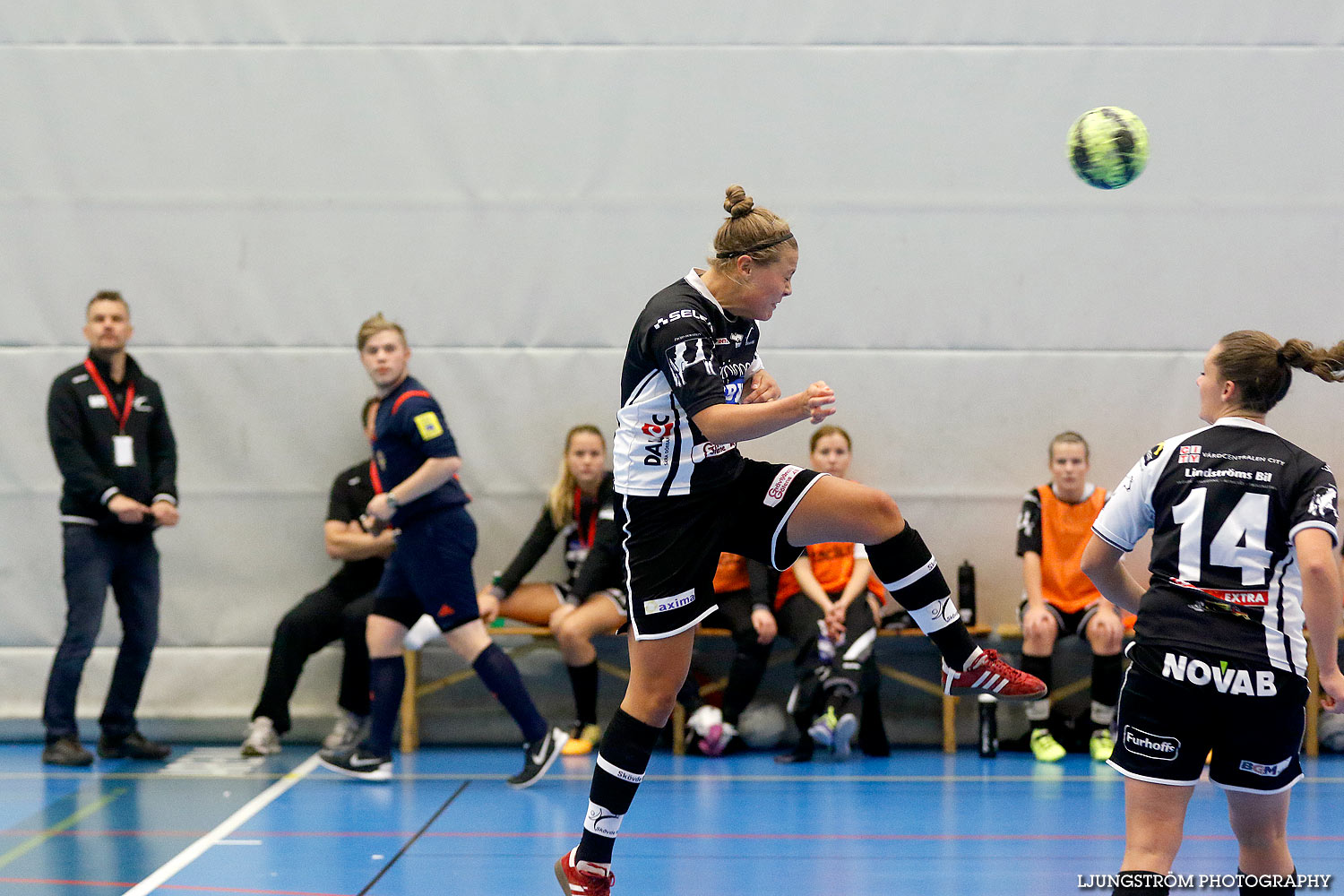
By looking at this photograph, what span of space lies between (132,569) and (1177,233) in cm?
605

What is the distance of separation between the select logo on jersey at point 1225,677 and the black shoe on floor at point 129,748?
5.40 m

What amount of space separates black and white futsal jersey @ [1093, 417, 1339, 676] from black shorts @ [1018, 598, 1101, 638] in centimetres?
369

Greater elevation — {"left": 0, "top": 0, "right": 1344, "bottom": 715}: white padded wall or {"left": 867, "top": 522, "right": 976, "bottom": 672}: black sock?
{"left": 0, "top": 0, "right": 1344, "bottom": 715}: white padded wall

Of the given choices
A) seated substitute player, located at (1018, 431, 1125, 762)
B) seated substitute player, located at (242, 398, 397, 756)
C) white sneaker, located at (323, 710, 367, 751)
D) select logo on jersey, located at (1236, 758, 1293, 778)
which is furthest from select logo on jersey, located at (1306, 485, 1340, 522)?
white sneaker, located at (323, 710, 367, 751)

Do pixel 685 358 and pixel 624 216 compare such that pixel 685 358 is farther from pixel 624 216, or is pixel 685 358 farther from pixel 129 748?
pixel 129 748

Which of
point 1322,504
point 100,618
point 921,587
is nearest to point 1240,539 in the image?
point 1322,504

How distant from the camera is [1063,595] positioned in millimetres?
6762

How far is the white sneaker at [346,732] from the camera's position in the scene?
6684 mm

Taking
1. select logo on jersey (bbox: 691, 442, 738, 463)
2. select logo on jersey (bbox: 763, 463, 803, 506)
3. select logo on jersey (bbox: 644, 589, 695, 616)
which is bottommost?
select logo on jersey (bbox: 644, 589, 695, 616)

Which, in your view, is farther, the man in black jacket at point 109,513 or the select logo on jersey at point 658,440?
the man in black jacket at point 109,513

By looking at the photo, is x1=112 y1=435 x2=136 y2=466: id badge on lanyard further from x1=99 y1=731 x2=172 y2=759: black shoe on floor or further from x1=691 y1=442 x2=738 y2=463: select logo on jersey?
x1=691 y1=442 x2=738 y2=463: select logo on jersey

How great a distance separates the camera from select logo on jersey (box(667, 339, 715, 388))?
10.9 ft

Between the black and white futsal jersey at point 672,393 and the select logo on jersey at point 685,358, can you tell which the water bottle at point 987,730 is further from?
the select logo on jersey at point 685,358

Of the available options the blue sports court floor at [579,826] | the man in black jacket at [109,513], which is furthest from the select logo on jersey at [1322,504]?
the man in black jacket at [109,513]
